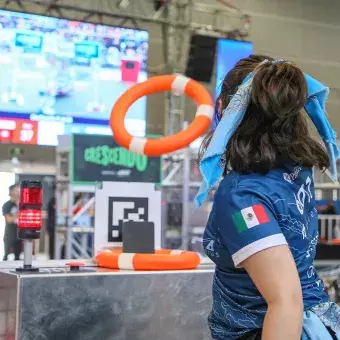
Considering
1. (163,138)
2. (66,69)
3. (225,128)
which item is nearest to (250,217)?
(225,128)

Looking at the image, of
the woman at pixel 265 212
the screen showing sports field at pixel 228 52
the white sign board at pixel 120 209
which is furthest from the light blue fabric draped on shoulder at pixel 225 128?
the screen showing sports field at pixel 228 52

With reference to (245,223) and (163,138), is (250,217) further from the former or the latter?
(163,138)

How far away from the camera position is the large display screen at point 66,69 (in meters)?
7.52

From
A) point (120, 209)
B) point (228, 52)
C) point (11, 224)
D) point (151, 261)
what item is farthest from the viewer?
point (228, 52)

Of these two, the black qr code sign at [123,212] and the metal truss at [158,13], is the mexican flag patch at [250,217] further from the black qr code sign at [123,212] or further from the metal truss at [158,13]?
the metal truss at [158,13]

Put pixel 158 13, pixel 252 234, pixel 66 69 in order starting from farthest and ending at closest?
pixel 158 13, pixel 66 69, pixel 252 234

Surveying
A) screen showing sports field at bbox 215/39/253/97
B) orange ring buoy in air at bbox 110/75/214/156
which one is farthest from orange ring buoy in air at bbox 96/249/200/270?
Answer: screen showing sports field at bbox 215/39/253/97

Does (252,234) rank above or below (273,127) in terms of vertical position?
below

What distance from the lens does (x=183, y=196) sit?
6.53 meters

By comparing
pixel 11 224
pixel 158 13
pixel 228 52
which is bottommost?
pixel 11 224

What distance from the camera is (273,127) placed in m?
0.95

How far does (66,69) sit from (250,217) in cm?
716

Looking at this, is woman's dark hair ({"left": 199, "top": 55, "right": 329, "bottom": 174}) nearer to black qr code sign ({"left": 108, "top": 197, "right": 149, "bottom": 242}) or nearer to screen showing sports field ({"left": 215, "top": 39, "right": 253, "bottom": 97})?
black qr code sign ({"left": 108, "top": 197, "right": 149, "bottom": 242})

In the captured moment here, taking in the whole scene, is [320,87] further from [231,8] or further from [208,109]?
[231,8]
